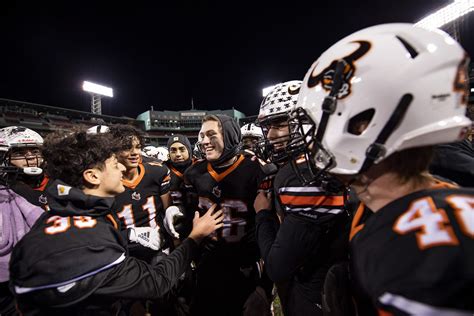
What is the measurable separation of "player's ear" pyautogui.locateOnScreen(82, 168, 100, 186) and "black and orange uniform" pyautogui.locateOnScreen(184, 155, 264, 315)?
1.18 metres

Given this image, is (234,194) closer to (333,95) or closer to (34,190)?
(333,95)

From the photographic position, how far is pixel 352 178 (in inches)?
38.2

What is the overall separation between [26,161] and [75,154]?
2.95 meters

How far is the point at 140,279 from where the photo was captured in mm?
1409

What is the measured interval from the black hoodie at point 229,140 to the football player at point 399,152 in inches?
63.9

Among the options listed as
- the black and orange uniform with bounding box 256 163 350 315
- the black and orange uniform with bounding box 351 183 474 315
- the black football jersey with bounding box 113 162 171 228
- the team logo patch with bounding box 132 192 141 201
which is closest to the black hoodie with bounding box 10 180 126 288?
the black and orange uniform with bounding box 256 163 350 315

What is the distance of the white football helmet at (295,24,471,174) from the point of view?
2.71ft

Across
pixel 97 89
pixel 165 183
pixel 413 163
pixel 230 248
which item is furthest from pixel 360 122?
pixel 97 89

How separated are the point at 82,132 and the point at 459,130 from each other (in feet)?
7.30

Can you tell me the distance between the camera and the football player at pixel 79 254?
1166 millimetres

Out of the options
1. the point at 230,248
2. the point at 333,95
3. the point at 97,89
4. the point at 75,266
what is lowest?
the point at 230,248

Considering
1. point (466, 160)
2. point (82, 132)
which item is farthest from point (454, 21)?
point (82, 132)

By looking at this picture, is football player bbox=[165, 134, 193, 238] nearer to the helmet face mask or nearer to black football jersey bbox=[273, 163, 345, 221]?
black football jersey bbox=[273, 163, 345, 221]

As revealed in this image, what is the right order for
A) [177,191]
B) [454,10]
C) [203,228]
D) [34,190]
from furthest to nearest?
[454,10]
[34,190]
[177,191]
[203,228]
